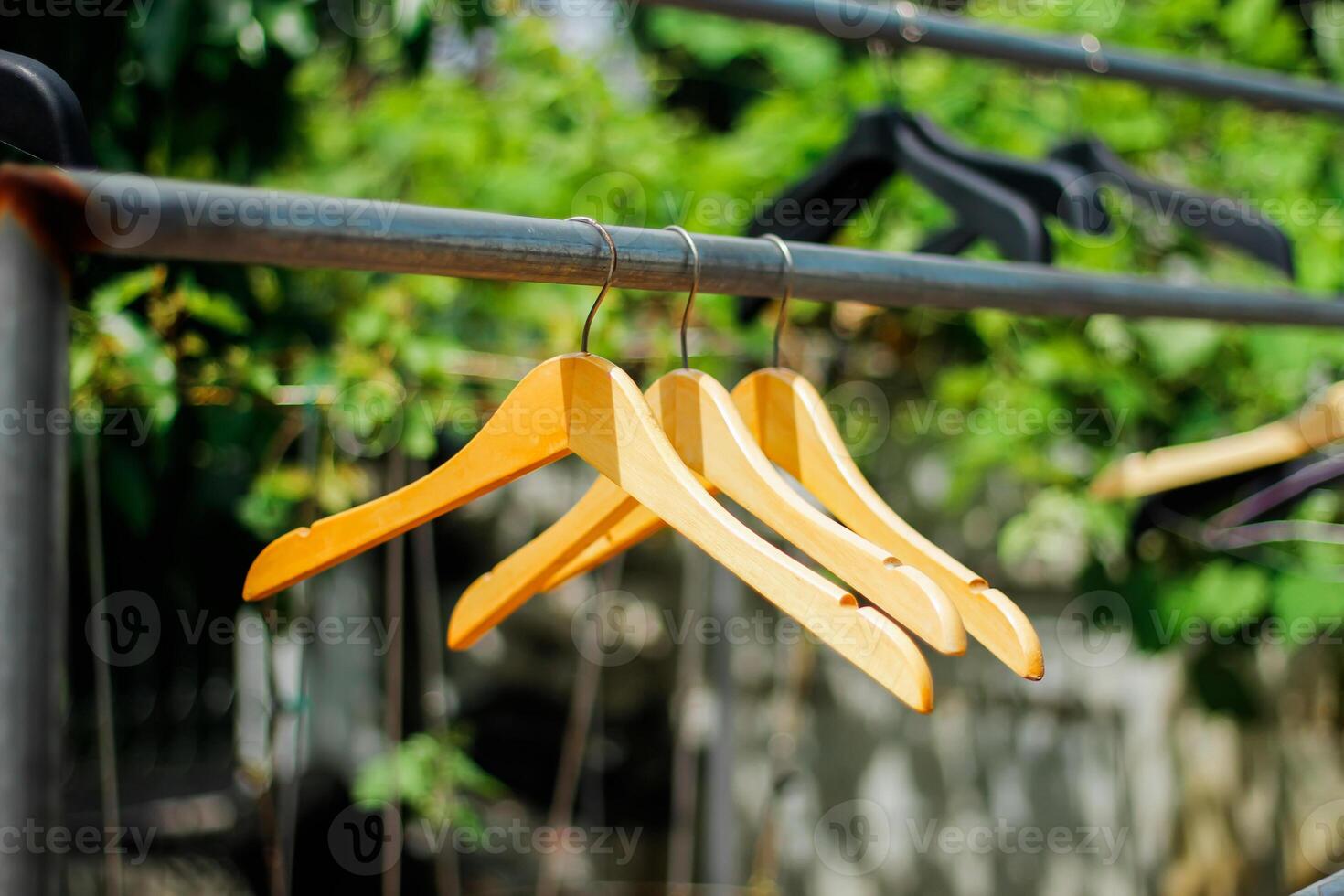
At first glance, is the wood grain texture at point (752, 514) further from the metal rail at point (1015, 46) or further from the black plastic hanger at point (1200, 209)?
the black plastic hanger at point (1200, 209)

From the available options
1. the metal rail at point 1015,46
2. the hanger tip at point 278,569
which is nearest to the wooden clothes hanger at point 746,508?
the hanger tip at point 278,569

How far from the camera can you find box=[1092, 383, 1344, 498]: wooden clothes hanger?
57.3 inches

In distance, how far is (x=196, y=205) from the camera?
1.79ft

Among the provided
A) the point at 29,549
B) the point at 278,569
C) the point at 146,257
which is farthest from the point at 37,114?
the point at 278,569

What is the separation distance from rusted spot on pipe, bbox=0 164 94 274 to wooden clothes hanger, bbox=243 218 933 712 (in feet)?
0.93

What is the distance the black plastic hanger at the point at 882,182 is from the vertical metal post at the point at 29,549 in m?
0.76

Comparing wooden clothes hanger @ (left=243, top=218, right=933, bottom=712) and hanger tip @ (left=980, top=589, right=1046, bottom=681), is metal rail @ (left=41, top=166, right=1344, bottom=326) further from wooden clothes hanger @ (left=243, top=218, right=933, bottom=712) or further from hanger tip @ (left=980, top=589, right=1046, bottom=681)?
hanger tip @ (left=980, top=589, right=1046, bottom=681)

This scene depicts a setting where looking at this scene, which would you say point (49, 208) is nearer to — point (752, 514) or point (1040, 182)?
point (752, 514)

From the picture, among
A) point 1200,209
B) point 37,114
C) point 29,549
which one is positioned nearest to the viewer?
point 29,549

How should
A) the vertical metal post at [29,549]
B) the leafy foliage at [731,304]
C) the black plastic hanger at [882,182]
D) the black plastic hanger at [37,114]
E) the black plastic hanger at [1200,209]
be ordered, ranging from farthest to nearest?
the leafy foliage at [731,304]
the black plastic hanger at [1200,209]
the black plastic hanger at [882,182]
the black plastic hanger at [37,114]
the vertical metal post at [29,549]

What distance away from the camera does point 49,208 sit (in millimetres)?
466

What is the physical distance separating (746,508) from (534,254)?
0.19m

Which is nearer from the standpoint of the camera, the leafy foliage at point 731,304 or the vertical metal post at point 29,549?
the vertical metal post at point 29,549

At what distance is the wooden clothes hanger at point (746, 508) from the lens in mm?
602
